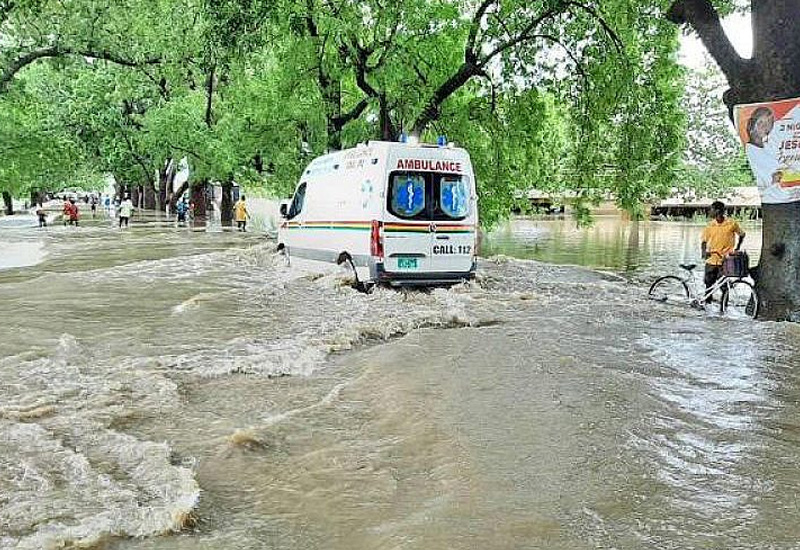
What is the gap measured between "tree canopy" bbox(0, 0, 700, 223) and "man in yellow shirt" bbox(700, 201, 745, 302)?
143 inches

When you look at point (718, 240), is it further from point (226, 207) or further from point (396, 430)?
point (226, 207)

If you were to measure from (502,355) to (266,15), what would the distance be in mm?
8006

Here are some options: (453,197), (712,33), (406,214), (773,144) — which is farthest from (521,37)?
(773,144)

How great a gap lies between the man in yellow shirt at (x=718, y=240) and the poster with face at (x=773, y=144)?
1611mm

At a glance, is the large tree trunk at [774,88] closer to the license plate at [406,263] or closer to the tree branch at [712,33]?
the tree branch at [712,33]

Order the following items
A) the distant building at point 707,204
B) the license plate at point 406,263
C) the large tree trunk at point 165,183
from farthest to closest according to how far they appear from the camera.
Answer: the distant building at point 707,204
the large tree trunk at point 165,183
the license plate at point 406,263

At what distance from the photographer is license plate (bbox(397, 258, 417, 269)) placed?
12094mm

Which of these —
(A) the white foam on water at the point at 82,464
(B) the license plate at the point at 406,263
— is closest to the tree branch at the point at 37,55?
(B) the license plate at the point at 406,263

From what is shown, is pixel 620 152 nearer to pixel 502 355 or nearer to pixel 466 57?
pixel 466 57

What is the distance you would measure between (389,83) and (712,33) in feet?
33.1

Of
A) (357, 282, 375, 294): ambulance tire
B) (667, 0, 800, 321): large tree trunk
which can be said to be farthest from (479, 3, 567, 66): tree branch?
(357, 282, 375, 294): ambulance tire

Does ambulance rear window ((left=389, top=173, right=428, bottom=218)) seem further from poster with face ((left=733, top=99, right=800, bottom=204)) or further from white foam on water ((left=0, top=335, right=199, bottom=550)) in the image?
white foam on water ((left=0, top=335, right=199, bottom=550))

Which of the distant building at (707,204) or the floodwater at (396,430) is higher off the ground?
the distant building at (707,204)

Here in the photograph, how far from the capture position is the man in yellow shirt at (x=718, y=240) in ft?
40.8
